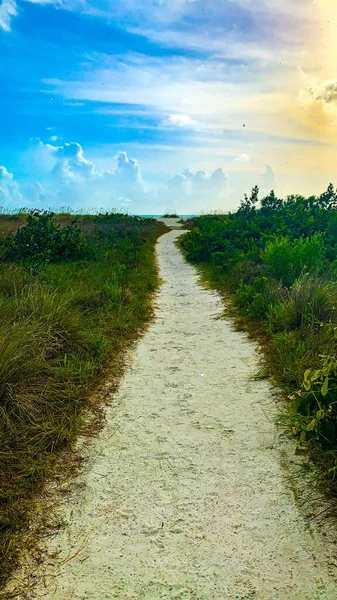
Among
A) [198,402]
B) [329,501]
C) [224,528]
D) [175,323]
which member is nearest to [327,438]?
[329,501]

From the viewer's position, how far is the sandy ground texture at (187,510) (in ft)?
8.09

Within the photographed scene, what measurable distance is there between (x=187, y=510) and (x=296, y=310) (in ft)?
12.3

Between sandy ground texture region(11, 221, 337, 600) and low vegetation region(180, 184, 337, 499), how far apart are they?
1.08 ft

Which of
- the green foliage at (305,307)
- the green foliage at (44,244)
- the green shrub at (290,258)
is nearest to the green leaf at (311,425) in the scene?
the green foliage at (305,307)

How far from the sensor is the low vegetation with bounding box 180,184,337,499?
3452 mm

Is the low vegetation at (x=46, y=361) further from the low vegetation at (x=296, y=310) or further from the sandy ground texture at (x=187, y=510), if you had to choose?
the low vegetation at (x=296, y=310)

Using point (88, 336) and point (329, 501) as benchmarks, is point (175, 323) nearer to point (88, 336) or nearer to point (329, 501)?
point (88, 336)

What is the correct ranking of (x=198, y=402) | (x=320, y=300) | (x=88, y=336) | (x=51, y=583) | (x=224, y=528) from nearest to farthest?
(x=51, y=583) < (x=224, y=528) < (x=198, y=402) < (x=88, y=336) < (x=320, y=300)

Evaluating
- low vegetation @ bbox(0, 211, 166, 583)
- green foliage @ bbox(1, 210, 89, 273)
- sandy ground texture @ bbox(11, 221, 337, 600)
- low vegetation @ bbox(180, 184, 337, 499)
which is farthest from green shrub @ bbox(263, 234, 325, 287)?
green foliage @ bbox(1, 210, 89, 273)

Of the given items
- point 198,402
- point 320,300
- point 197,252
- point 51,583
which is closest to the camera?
point 51,583

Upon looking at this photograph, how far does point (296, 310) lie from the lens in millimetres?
6195

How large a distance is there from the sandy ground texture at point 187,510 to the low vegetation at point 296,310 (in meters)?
0.33

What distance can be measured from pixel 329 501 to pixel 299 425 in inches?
26.2

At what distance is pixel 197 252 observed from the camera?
14.7m
